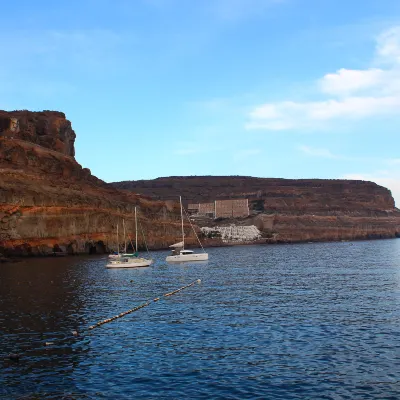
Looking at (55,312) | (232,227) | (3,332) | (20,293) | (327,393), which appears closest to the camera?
(327,393)

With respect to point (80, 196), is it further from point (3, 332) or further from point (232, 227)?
point (232, 227)

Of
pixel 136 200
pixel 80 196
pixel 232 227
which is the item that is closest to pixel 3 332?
pixel 80 196

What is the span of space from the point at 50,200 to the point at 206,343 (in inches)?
3081

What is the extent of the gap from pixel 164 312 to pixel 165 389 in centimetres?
1560

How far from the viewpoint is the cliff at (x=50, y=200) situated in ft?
300

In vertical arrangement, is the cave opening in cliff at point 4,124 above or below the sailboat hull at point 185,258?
above

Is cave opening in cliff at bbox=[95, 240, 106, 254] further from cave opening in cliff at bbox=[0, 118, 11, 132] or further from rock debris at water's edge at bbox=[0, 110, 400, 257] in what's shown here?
→ cave opening in cliff at bbox=[0, 118, 11, 132]

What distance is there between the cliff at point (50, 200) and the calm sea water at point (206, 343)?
157 feet

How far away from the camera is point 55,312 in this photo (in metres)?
33.8

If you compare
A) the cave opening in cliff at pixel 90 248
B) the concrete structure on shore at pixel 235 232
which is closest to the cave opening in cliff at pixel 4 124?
the cave opening in cliff at pixel 90 248

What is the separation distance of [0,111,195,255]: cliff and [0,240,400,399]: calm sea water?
47.7 meters

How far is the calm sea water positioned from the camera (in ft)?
60.5

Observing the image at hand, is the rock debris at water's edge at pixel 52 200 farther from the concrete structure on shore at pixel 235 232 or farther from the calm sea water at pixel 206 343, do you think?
the concrete structure on shore at pixel 235 232

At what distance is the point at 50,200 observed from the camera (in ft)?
319
